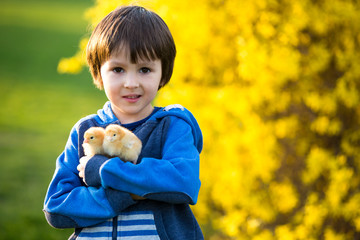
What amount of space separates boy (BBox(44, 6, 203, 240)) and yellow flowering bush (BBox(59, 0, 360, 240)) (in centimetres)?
160

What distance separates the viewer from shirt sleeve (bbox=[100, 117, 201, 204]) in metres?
1.76

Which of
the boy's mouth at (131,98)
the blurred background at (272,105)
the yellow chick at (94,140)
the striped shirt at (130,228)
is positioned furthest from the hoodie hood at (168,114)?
the blurred background at (272,105)

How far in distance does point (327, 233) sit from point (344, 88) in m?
1.10

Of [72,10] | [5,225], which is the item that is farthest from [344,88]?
[72,10]

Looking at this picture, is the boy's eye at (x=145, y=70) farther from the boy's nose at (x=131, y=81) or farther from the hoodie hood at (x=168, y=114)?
the hoodie hood at (x=168, y=114)

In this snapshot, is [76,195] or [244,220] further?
[244,220]

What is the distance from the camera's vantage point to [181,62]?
3.85m

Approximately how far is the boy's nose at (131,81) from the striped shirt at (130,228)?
1.68ft

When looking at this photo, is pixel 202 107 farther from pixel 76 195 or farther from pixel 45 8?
pixel 45 8

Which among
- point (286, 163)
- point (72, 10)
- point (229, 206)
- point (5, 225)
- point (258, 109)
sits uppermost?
point (72, 10)

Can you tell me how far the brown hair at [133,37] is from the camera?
75.5 inches

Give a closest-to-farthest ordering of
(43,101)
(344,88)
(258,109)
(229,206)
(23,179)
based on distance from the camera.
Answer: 1. (344,88)
2. (258,109)
3. (229,206)
4. (23,179)
5. (43,101)

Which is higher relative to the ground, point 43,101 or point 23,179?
point 43,101

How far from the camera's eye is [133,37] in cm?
192
